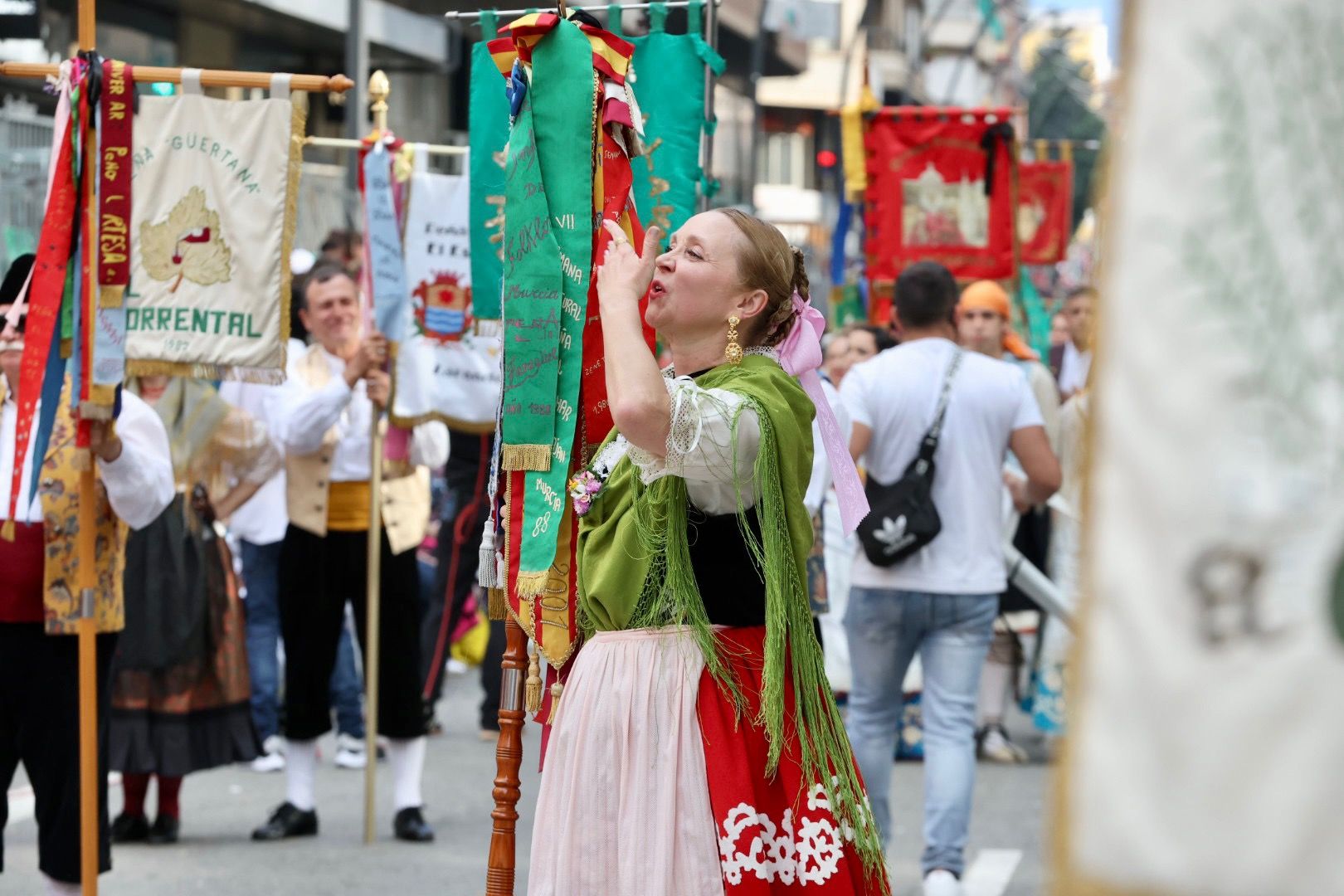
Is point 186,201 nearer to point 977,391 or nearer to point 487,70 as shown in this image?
point 487,70

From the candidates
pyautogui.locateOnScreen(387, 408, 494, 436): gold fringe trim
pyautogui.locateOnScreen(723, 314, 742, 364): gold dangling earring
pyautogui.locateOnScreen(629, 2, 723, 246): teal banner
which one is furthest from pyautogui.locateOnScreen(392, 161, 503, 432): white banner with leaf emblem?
pyautogui.locateOnScreen(723, 314, 742, 364): gold dangling earring

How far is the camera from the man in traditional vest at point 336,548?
7203 millimetres

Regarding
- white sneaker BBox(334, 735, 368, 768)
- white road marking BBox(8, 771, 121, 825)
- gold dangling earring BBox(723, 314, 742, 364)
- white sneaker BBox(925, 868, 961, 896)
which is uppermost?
gold dangling earring BBox(723, 314, 742, 364)

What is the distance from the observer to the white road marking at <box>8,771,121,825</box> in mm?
7498

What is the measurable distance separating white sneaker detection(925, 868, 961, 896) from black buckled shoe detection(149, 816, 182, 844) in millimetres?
3020

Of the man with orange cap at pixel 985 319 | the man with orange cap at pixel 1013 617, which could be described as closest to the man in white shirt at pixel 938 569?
the man with orange cap at pixel 985 319

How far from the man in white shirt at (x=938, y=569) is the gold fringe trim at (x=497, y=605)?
7.17 feet

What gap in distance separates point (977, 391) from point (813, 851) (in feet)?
9.50

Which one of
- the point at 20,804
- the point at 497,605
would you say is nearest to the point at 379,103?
the point at 20,804

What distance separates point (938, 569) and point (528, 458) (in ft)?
8.23

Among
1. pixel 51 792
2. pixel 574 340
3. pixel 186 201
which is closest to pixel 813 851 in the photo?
pixel 574 340

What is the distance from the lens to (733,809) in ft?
11.3

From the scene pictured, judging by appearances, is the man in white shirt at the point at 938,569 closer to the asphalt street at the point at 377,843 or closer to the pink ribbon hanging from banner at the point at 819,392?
the asphalt street at the point at 377,843

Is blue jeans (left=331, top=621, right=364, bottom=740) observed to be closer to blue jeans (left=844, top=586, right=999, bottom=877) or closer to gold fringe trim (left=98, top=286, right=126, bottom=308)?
blue jeans (left=844, top=586, right=999, bottom=877)
